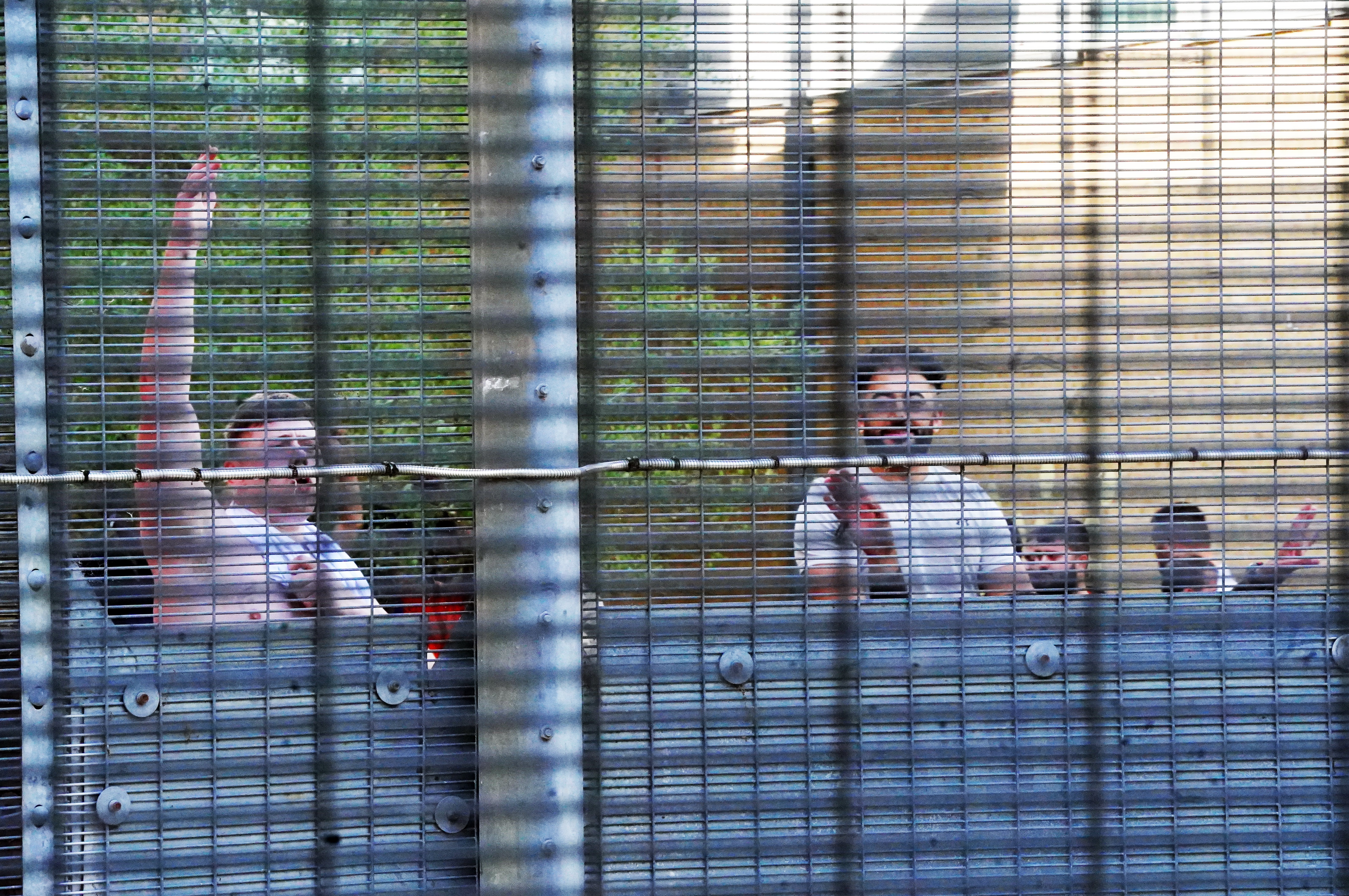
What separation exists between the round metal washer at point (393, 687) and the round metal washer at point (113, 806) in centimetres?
44

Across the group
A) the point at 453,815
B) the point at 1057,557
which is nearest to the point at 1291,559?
the point at 1057,557

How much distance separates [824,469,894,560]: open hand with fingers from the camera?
2285 millimetres

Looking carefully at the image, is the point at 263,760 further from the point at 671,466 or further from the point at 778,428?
the point at 778,428

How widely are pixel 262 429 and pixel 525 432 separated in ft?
1.46

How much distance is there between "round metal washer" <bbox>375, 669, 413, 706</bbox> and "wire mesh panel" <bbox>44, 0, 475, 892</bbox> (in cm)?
1

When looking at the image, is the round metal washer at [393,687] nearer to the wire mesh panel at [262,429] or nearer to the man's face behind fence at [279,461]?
the wire mesh panel at [262,429]

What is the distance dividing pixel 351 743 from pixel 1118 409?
1.45 meters

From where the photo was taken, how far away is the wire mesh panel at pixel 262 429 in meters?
2.18

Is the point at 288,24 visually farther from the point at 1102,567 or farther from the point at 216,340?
the point at 1102,567

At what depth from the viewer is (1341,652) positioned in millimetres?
2338

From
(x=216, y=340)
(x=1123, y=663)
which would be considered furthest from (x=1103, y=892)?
(x=216, y=340)

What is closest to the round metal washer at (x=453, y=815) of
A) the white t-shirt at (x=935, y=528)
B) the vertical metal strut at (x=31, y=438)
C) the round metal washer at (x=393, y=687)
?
the round metal washer at (x=393, y=687)

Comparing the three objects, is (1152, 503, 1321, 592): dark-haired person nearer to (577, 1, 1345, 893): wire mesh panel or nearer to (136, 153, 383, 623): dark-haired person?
(577, 1, 1345, 893): wire mesh panel

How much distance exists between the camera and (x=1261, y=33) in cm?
231
